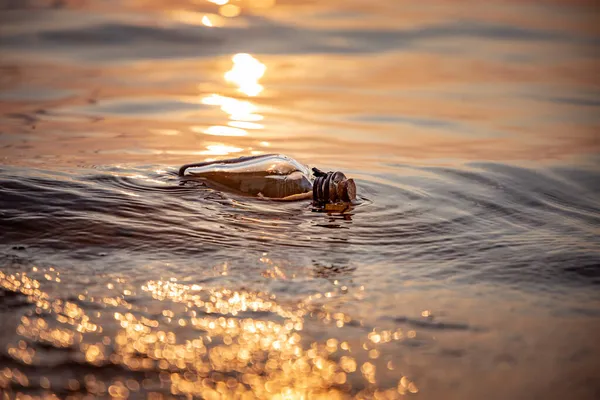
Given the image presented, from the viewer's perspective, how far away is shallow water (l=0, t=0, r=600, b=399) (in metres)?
1.64

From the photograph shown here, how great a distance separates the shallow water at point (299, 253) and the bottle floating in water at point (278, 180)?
0.40ft

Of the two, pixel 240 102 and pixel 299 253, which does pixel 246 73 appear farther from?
pixel 299 253

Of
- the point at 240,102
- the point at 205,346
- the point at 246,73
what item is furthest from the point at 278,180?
the point at 246,73

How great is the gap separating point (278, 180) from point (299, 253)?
1043 mm

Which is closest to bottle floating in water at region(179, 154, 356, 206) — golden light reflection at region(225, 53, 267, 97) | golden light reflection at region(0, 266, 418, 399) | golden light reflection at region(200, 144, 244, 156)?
golden light reflection at region(200, 144, 244, 156)

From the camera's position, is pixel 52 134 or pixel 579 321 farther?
pixel 52 134

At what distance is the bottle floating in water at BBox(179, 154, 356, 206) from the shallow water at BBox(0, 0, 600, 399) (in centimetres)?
12

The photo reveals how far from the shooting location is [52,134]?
202 inches

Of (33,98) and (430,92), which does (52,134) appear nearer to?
(33,98)

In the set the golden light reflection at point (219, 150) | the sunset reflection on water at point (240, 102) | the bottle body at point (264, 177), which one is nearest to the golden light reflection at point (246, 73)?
the sunset reflection on water at point (240, 102)

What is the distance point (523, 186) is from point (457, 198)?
63cm

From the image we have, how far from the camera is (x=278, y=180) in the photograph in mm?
3561

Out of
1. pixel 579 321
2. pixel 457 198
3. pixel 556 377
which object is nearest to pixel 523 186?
pixel 457 198

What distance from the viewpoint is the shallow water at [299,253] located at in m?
1.64
